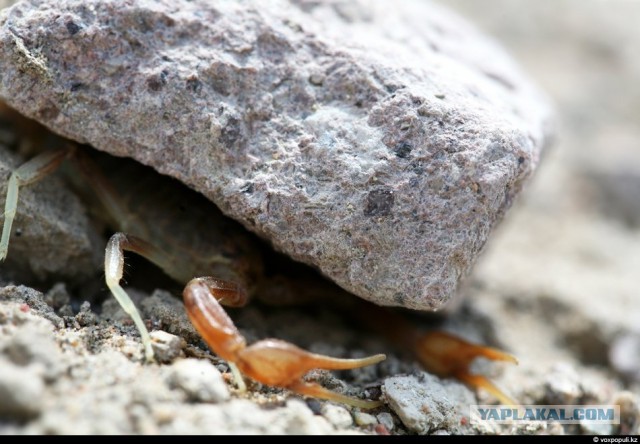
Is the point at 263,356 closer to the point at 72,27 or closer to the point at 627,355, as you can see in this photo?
the point at 72,27

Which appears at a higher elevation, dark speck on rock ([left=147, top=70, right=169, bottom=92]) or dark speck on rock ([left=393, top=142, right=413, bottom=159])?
dark speck on rock ([left=393, top=142, right=413, bottom=159])

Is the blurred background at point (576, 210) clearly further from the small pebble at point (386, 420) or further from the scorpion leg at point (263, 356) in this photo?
the scorpion leg at point (263, 356)

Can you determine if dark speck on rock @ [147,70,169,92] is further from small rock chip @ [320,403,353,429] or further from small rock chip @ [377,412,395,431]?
small rock chip @ [377,412,395,431]

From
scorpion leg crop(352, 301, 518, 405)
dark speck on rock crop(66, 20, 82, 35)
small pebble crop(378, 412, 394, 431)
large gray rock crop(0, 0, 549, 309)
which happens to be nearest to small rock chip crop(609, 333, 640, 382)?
scorpion leg crop(352, 301, 518, 405)

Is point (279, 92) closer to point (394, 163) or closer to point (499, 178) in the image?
point (394, 163)

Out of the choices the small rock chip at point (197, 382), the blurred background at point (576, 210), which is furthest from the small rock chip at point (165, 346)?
the blurred background at point (576, 210)

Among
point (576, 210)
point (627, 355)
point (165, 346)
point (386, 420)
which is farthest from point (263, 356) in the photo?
point (576, 210)

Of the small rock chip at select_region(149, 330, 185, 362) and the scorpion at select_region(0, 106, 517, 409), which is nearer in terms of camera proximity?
the small rock chip at select_region(149, 330, 185, 362)

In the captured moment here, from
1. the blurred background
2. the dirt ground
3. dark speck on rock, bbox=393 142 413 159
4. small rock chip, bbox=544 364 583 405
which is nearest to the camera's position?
the dirt ground
